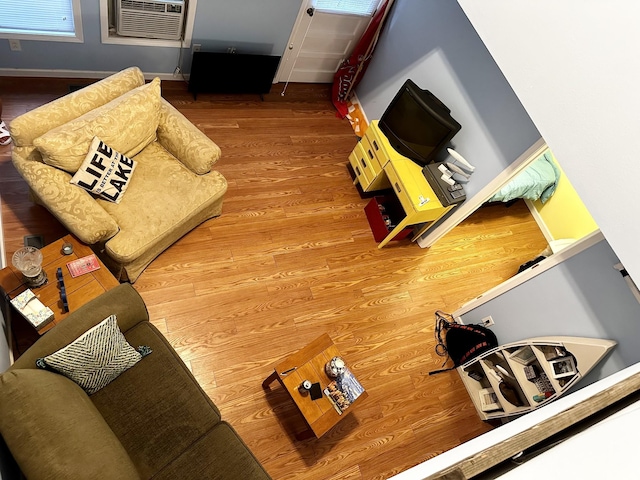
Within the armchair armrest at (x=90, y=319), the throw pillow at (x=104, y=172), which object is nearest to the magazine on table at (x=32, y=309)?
the armchair armrest at (x=90, y=319)

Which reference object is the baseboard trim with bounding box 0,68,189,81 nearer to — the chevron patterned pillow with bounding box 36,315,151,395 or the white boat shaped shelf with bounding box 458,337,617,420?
the chevron patterned pillow with bounding box 36,315,151,395

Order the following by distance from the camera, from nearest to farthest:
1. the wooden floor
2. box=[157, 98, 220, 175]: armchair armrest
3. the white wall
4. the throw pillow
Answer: the white wall, the throw pillow, the wooden floor, box=[157, 98, 220, 175]: armchair armrest

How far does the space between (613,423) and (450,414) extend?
→ 252cm

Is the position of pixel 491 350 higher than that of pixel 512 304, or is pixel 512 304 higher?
pixel 512 304

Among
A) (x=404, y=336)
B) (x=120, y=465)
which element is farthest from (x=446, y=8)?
(x=120, y=465)

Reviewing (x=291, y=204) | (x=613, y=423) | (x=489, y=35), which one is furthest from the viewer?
(x=291, y=204)

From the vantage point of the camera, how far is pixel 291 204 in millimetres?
3904

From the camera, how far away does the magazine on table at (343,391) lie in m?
2.77

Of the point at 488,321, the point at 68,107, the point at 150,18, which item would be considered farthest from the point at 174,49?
the point at 488,321

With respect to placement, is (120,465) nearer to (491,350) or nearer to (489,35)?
(491,350)

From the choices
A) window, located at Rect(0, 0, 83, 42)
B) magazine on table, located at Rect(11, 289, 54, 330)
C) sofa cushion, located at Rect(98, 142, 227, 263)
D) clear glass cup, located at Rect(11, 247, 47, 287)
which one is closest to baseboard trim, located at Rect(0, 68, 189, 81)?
window, located at Rect(0, 0, 83, 42)

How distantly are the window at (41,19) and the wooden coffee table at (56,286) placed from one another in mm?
1741

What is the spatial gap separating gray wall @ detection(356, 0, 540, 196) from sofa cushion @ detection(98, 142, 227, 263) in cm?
195

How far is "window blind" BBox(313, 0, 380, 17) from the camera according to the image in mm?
4055
